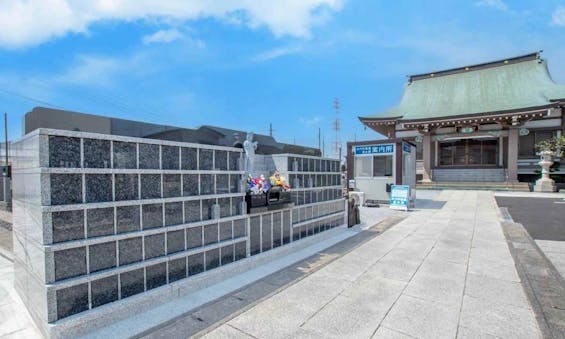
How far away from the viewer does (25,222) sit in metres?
2.51

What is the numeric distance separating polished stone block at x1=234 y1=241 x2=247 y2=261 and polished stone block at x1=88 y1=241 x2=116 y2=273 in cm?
143

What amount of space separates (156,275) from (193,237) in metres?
0.51

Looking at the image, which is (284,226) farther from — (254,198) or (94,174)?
(94,174)

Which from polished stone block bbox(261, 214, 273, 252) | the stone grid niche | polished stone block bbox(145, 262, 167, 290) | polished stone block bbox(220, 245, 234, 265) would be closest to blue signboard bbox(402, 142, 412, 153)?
polished stone block bbox(261, 214, 273, 252)

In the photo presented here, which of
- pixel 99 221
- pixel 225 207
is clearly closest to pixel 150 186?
pixel 99 221

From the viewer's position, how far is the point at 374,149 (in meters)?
10.4

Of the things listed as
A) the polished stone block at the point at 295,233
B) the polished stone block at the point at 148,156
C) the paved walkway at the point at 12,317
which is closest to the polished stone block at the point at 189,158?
the polished stone block at the point at 148,156

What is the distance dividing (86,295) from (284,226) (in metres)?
2.70

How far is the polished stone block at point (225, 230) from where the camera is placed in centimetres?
330

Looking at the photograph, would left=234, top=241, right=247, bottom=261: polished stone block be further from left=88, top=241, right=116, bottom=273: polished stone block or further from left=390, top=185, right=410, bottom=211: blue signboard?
left=390, top=185, right=410, bottom=211: blue signboard

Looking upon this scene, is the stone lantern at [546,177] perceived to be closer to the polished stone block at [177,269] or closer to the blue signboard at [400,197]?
the blue signboard at [400,197]

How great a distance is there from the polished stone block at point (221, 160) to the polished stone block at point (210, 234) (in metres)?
0.69

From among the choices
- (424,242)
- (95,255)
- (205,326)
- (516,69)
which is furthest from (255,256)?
(516,69)

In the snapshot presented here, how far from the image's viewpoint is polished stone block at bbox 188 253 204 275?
2.96m
